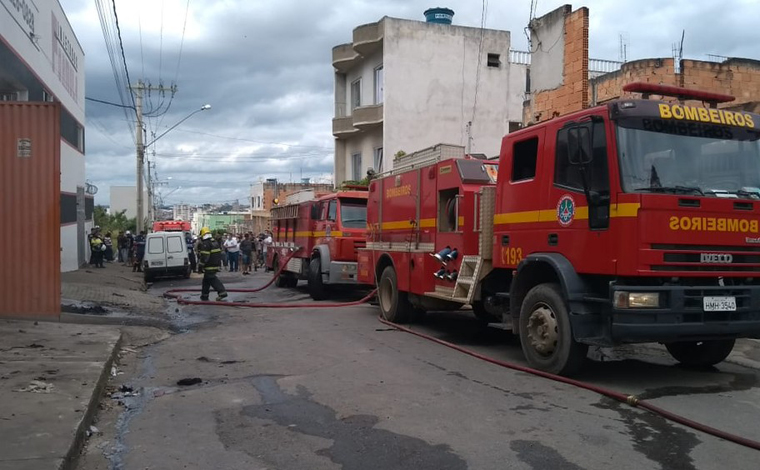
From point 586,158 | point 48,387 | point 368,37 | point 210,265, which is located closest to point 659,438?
point 586,158

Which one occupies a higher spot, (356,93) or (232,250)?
(356,93)

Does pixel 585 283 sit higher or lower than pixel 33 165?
lower

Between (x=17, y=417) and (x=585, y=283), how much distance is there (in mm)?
5426

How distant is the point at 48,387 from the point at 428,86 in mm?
19974

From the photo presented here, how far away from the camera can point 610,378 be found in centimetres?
707

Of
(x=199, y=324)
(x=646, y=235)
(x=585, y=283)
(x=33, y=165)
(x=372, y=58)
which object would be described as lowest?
(x=199, y=324)

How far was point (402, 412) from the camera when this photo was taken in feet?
18.9

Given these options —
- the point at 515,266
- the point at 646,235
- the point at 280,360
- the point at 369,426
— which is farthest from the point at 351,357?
the point at 646,235

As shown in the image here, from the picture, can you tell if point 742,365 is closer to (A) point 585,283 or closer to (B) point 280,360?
(A) point 585,283

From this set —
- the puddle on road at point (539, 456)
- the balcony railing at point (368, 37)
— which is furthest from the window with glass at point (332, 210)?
the puddle on road at point (539, 456)

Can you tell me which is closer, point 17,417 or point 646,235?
point 17,417

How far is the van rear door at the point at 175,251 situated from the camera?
23266 millimetres

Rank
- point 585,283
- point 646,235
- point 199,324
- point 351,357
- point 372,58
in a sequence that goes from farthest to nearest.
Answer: point 372,58, point 199,324, point 351,357, point 585,283, point 646,235

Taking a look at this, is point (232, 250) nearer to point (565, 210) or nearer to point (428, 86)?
point (428, 86)
